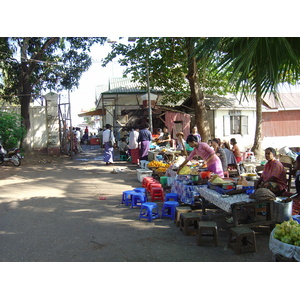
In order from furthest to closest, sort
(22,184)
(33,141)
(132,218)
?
(33,141) → (22,184) → (132,218)

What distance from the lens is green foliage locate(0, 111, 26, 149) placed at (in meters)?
15.4

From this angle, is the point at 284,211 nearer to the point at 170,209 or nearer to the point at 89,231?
the point at 170,209

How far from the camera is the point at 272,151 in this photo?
6426 mm

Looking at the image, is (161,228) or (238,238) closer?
(238,238)

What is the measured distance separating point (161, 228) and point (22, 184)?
261 inches

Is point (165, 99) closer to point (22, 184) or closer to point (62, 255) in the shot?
point (22, 184)

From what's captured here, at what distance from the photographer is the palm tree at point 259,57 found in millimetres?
4625

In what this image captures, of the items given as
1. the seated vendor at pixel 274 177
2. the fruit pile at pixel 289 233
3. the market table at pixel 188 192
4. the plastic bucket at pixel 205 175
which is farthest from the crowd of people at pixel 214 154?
the fruit pile at pixel 289 233

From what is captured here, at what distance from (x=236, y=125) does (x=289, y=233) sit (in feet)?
59.7

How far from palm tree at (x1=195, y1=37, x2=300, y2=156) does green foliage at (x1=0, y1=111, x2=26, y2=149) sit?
1285 cm

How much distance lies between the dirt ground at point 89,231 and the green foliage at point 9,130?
17.3ft

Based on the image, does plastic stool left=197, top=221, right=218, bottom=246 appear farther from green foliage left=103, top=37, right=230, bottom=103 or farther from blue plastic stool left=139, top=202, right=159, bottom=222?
green foliage left=103, top=37, right=230, bottom=103

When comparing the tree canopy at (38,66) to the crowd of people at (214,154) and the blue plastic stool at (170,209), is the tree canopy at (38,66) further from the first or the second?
the blue plastic stool at (170,209)

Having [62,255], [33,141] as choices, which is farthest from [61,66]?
[62,255]
